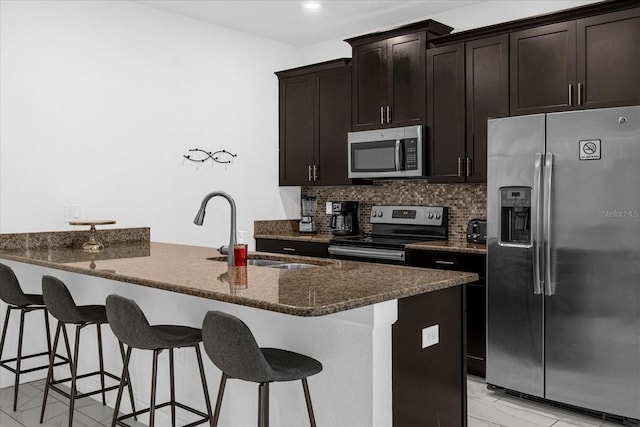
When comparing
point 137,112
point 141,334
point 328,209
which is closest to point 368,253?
point 328,209

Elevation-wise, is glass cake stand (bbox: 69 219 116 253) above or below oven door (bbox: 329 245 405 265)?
above

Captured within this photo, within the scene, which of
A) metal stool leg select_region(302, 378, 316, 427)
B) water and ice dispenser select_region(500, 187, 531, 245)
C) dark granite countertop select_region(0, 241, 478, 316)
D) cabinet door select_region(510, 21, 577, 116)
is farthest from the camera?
cabinet door select_region(510, 21, 577, 116)

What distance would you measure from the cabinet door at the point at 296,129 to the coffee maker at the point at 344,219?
1.36ft

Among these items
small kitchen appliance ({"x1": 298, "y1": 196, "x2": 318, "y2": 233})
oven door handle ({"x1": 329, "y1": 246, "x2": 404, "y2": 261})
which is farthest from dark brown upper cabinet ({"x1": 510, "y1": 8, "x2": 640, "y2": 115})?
small kitchen appliance ({"x1": 298, "y1": 196, "x2": 318, "y2": 233})

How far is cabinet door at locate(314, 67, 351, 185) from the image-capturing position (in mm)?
5238

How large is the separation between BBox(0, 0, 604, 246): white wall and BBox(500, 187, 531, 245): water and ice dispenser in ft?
5.27

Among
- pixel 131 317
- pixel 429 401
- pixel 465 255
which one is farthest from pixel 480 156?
pixel 131 317

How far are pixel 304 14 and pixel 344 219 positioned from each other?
187cm

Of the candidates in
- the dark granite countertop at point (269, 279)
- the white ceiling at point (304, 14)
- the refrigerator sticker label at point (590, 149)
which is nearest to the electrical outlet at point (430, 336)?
the dark granite countertop at point (269, 279)

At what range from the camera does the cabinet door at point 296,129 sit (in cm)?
556

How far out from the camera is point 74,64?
4250 millimetres

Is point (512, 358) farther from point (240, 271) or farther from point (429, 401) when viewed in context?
point (240, 271)

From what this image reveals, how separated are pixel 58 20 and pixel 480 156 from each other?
321cm

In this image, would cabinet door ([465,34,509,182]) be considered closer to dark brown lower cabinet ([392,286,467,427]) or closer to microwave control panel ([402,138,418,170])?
microwave control panel ([402,138,418,170])
